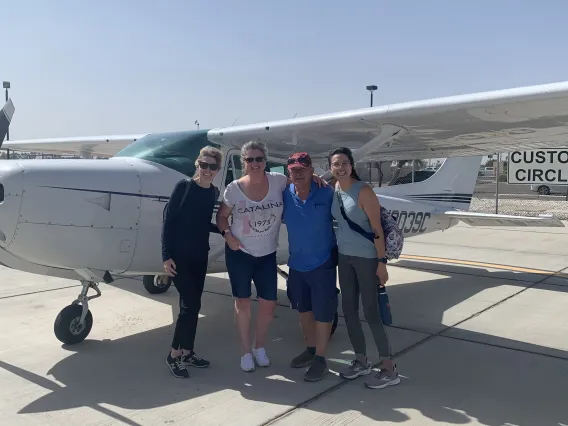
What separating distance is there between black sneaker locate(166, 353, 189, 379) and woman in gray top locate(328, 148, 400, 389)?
119 cm

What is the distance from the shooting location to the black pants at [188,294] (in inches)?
156

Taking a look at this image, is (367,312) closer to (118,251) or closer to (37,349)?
(118,251)

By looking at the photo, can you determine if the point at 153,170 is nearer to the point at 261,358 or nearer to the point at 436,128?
the point at 261,358

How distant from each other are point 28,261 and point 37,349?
918 mm

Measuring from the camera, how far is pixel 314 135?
5.50m

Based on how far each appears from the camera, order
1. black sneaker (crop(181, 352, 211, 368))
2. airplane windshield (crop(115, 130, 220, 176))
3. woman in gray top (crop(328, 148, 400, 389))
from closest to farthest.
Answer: woman in gray top (crop(328, 148, 400, 389))
black sneaker (crop(181, 352, 211, 368))
airplane windshield (crop(115, 130, 220, 176))

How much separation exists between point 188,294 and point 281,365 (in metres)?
0.96

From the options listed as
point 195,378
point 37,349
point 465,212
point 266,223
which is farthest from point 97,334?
point 465,212

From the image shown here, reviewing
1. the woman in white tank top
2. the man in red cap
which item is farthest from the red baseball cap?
the woman in white tank top

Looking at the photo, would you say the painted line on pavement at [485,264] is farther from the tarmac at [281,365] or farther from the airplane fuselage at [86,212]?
the airplane fuselage at [86,212]

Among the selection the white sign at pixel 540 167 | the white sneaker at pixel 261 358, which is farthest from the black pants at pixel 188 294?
the white sign at pixel 540 167

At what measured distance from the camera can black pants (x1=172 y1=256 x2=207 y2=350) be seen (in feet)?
13.0

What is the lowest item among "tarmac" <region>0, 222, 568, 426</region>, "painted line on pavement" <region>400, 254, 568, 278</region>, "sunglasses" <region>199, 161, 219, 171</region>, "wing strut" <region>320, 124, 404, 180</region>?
"painted line on pavement" <region>400, 254, 568, 278</region>

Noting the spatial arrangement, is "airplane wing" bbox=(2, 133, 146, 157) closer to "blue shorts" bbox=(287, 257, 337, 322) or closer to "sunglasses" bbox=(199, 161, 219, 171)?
"sunglasses" bbox=(199, 161, 219, 171)
